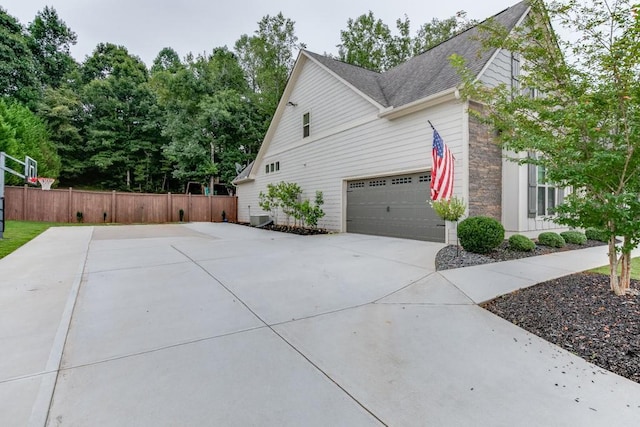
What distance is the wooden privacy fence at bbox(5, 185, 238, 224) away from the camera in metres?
14.6

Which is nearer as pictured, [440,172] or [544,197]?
[440,172]

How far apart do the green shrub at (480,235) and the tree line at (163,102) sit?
16914 millimetres

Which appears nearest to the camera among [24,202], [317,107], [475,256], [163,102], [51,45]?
[475,256]

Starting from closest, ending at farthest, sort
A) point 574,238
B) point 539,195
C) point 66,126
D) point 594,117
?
1. point 594,117
2. point 574,238
3. point 539,195
4. point 66,126

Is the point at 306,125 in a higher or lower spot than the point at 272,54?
lower

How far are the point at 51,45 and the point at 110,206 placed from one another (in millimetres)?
25651

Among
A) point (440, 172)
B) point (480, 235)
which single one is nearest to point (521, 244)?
point (480, 235)

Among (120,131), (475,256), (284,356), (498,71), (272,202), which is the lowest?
(284,356)

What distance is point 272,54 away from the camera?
73.0 ft

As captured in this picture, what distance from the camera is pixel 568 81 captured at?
3729mm

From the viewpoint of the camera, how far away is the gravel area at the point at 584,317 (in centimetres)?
230

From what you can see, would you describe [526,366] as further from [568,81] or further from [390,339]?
[568,81]

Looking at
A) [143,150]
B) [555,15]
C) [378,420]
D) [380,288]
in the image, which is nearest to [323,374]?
[378,420]

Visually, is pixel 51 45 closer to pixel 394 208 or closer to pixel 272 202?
pixel 272 202
